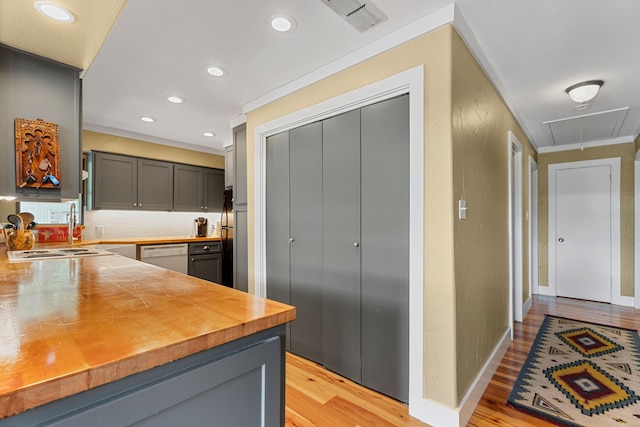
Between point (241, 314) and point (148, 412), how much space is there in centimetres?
29

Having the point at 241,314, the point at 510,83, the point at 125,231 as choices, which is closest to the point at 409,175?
the point at 241,314

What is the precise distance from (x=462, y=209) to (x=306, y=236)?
4.05ft

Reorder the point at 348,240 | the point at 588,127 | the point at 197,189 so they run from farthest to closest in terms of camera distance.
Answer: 1. the point at 197,189
2. the point at 588,127
3. the point at 348,240

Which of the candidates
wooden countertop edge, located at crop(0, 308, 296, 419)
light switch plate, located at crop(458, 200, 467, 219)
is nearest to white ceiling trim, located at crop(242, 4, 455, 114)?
light switch plate, located at crop(458, 200, 467, 219)

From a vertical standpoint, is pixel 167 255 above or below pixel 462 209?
below

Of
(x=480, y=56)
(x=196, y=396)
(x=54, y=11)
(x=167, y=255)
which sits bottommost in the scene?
(x=167, y=255)

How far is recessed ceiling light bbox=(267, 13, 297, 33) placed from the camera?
5.86 feet

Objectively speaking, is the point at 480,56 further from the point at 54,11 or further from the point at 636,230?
the point at 636,230

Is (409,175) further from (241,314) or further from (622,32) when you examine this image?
(622,32)

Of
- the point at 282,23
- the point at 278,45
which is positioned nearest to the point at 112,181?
the point at 278,45

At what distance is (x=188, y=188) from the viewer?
4.88m

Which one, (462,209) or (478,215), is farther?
(478,215)

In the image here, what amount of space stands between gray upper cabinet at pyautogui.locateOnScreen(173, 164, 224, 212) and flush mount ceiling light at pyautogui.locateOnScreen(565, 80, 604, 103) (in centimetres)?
482

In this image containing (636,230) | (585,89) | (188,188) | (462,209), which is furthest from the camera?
(188,188)
